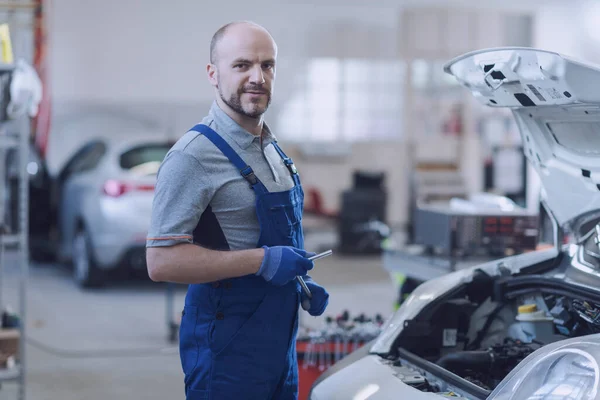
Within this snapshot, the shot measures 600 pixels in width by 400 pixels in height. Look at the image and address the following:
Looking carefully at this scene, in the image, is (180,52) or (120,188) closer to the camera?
(120,188)

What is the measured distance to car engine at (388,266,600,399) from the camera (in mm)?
2318

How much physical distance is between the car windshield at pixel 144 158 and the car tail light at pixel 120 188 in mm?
126

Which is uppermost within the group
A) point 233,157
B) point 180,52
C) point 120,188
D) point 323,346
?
point 180,52

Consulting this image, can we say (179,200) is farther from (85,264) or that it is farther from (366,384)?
(85,264)

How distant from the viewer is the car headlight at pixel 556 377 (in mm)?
1724

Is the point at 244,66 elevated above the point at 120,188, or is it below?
above

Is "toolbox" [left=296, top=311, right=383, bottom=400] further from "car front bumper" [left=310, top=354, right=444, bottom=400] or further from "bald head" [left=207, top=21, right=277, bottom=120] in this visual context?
"bald head" [left=207, top=21, right=277, bottom=120]

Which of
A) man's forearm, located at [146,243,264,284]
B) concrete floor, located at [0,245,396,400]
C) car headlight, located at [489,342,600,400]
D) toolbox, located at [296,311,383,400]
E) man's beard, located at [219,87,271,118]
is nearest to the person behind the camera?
car headlight, located at [489,342,600,400]

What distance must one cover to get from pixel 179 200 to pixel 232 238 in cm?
18

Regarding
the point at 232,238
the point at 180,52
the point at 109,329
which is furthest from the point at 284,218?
the point at 180,52

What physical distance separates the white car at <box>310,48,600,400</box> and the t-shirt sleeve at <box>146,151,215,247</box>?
710mm

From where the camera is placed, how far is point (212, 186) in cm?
207

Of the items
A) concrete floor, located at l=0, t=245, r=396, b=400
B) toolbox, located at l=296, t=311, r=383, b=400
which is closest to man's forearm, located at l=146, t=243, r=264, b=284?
toolbox, located at l=296, t=311, r=383, b=400

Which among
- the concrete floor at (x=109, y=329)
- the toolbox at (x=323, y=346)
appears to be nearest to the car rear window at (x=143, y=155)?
the concrete floor at (x=109, y=329)
